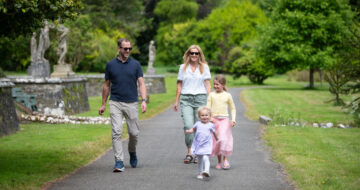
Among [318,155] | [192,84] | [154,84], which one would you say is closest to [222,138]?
[192,84]

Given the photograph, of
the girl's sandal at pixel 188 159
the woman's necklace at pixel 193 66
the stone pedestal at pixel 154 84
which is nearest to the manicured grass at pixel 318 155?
the girl's sandal at pixel 188 159

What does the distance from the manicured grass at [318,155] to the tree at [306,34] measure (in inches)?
1052

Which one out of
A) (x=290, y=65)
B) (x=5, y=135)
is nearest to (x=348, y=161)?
(x=5, y=135)

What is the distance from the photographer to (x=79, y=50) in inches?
1857

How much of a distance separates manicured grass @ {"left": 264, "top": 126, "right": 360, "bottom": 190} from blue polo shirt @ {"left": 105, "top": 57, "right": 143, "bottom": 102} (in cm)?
270

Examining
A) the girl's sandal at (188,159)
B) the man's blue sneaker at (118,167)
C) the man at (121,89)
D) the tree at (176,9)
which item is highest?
the tree at (176,9)

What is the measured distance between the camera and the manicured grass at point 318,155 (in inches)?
269

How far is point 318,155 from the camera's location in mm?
9227

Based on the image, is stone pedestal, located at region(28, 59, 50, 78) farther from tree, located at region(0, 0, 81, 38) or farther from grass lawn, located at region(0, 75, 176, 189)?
tree, located at region(0, 0, 81, 38)

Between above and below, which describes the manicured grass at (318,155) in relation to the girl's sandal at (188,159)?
below

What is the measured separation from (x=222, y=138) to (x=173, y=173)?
0.95 meters

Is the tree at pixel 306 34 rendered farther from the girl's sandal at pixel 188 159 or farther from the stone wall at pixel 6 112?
the girl's sandal at pixel 188 159

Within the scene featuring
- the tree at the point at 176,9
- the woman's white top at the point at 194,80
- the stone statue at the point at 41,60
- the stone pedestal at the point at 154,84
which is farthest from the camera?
the tree at the point at 176,9

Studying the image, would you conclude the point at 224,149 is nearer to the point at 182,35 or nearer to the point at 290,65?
the point at 290,65
